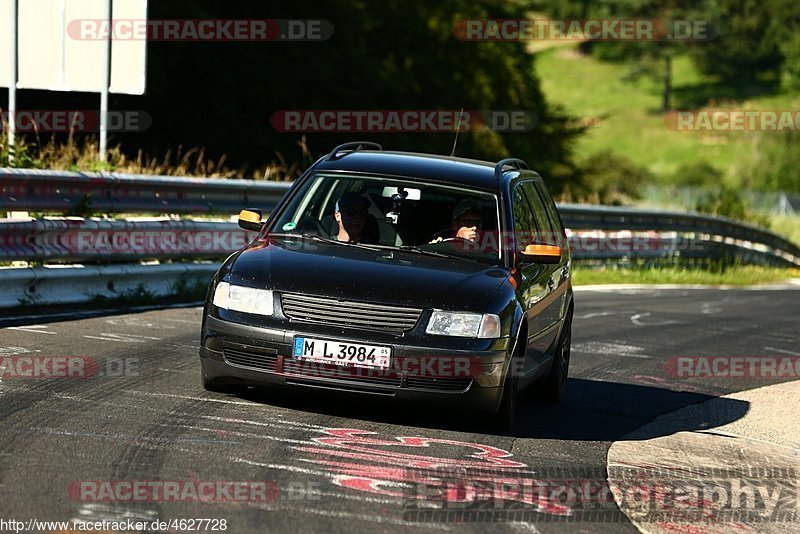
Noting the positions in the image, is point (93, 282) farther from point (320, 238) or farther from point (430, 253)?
point (430, 253)

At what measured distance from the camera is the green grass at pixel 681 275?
23.7 meters

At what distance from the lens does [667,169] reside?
103250 millimetres

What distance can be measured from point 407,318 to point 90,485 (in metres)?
2.45

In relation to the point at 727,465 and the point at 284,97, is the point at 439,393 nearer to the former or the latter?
the point at 727,465

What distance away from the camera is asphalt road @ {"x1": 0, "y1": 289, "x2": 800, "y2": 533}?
5852 mm

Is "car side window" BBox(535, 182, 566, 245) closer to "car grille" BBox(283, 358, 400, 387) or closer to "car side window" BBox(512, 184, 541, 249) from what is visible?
"car side window" BBox(512, 184, 541, 249)

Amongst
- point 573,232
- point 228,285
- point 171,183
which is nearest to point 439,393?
point 228,285

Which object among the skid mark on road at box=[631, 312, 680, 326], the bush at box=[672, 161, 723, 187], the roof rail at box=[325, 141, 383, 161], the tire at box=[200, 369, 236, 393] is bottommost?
the bush at box=[672, 161, 723, 187]

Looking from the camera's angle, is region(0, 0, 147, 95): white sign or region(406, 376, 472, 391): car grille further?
region(0, 0, 147, 95): white sign

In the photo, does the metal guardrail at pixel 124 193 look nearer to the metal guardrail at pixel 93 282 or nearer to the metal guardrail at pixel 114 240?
the metal guardrail at pixel 114 240

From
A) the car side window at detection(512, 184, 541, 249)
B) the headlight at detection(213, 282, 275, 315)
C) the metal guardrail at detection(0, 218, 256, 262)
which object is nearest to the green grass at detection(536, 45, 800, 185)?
the metal guardrail at detection(0, 218, 256, 262)

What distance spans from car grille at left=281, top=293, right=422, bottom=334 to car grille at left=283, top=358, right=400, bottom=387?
0.79 ft

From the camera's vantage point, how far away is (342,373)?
25.8 ft

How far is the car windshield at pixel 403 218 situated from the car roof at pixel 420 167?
7 centimetres
